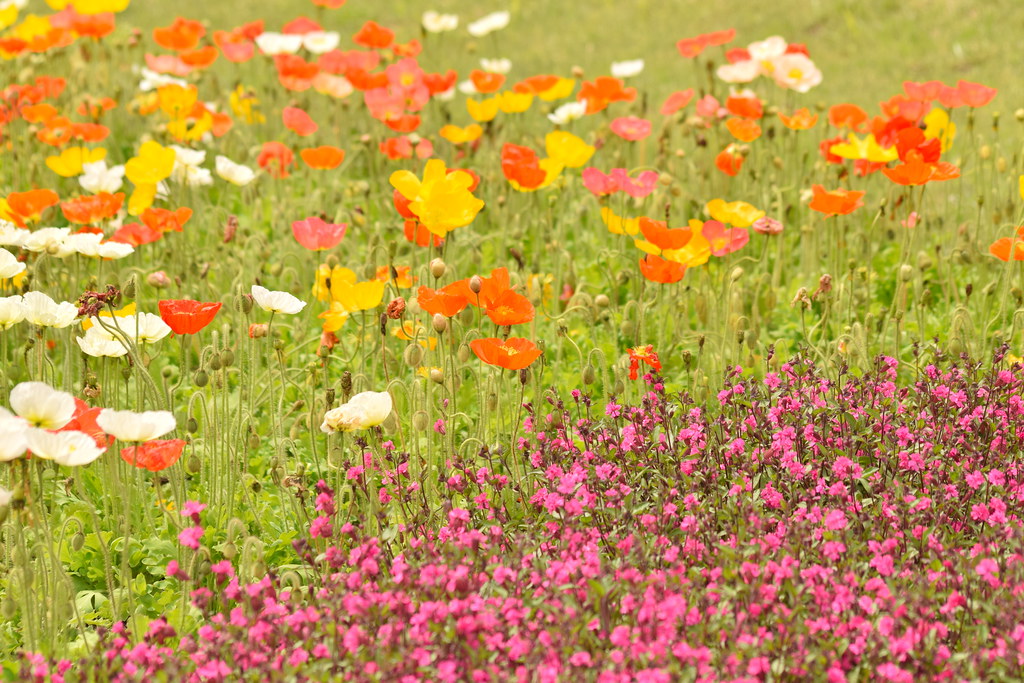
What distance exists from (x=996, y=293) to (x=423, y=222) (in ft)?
7.90

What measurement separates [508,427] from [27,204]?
70.3 inches

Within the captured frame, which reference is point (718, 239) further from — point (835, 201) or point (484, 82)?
point (484, 82)

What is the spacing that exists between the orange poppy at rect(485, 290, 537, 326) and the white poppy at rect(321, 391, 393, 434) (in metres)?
0.37

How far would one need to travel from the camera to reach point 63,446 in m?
2.42

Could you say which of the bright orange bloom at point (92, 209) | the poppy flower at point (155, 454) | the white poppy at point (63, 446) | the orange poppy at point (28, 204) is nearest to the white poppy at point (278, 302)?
the poppy flower at point (155, 454)

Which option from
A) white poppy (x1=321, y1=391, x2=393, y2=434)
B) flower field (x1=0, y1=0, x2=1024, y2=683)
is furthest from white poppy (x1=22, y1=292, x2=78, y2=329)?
white poppy (x1=321, y1=391, x2=393, y2=434)

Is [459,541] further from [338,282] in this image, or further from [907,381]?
[907,381]

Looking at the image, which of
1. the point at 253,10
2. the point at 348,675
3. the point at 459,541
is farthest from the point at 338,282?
the point at 253,10

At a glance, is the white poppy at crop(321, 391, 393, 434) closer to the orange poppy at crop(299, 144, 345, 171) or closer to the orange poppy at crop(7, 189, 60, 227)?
the orange poppy at crop(7, 189, 60, 227)

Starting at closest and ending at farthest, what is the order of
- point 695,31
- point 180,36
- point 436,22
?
point 180,36 < point 436,22 < point 695,31

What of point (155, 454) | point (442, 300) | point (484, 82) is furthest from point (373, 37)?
point (155, 454)

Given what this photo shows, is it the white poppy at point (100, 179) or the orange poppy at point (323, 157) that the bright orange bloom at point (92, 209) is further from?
the orange poppy at point (323, 157)

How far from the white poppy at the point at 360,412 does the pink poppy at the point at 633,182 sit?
4.76 ft

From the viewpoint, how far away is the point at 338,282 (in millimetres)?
3379
